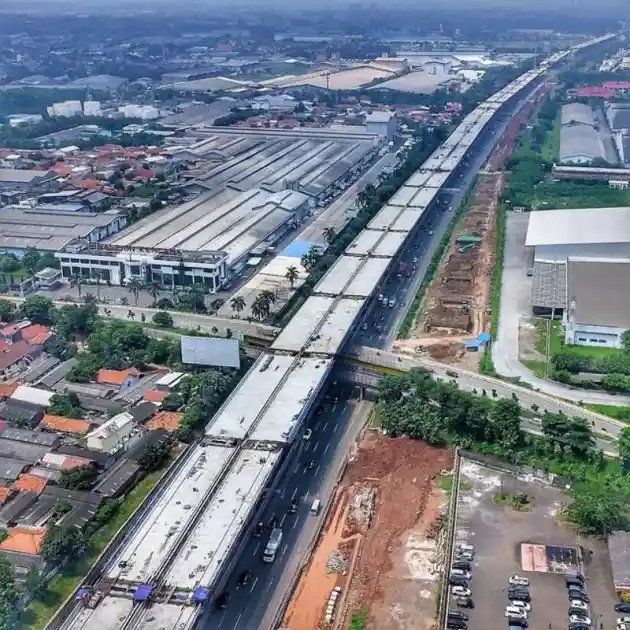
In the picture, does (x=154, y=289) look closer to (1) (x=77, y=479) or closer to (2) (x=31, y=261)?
(2) (x=31, y=261)

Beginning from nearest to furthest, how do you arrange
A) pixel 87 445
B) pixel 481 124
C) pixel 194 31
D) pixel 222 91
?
pixel 87 445 → pixel 481 124 → pixel 222 91 → pixel 194 31

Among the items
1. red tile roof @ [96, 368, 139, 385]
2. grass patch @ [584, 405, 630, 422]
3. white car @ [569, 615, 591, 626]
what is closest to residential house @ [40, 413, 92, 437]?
red tile roof @ [96, 368, 139, 385]

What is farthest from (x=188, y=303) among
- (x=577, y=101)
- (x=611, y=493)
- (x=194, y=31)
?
(x=194, y=31)

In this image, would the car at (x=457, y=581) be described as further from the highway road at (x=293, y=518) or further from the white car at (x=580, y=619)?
the highway road at (x=293, y=518)

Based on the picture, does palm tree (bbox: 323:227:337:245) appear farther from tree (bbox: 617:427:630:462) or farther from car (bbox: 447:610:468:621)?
car (bbox: 447:610:468:621)

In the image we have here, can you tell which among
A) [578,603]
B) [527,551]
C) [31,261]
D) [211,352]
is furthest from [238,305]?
[578,603]

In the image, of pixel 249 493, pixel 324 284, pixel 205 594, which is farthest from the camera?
pixel 324 284

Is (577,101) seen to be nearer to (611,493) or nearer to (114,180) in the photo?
(114,180)
